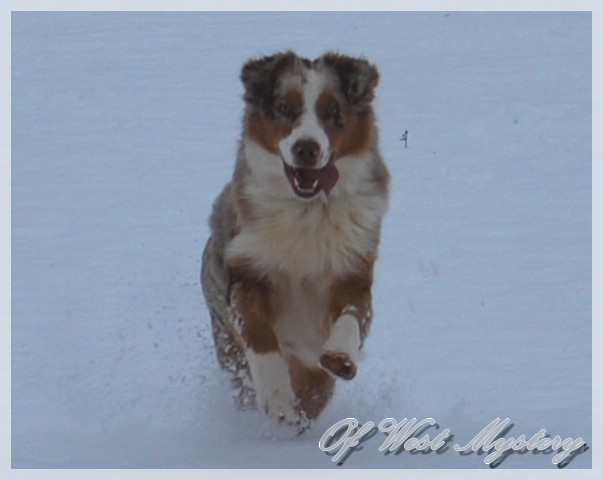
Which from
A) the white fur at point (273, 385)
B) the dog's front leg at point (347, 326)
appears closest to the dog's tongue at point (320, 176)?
the dog's front leg at point (347, 326)

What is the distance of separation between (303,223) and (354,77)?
0.76m

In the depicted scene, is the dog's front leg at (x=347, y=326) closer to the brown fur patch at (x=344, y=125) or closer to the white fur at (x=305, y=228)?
the white fur at (x=305, y=228)

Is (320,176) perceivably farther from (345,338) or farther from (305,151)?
(345,338)

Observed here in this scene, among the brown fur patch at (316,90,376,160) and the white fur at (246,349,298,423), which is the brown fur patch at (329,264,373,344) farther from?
the brown fur patch at (316,90,376,160)

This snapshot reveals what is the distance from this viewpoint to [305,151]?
721 centimetres

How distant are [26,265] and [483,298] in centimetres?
346

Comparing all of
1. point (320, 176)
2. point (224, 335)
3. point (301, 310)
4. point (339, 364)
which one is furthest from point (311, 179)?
point (224, 335)

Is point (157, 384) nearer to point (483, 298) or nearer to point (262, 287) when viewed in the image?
point (262, 287)

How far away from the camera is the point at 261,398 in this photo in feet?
23.9

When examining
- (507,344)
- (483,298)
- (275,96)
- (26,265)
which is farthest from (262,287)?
(26,265)

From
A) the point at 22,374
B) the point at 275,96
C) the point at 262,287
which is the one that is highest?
the point at 275,96

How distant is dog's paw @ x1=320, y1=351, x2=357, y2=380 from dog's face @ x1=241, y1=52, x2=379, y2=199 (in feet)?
2.89

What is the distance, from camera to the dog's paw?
7.07m

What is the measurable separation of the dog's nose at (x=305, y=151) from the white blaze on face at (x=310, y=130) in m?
0.02
